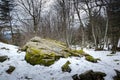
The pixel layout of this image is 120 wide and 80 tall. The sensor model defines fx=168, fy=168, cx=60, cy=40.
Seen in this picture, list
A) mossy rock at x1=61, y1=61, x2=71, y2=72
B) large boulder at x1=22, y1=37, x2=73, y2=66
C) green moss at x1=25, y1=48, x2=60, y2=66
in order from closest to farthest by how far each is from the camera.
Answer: mossy rock at x1=61, y1=61, x2=71, y2=72 → green moss at x1=25, y1=48, x2=60, y2=66 → large boulder at x1=22, y1=37, x2=73, y2=66

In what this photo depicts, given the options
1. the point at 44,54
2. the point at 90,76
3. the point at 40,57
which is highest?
the point at 44,54

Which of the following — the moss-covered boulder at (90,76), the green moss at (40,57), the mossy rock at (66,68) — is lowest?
the moss-covered boulder at (90,76)

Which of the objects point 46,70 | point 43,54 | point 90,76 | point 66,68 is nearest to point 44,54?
point 43,54

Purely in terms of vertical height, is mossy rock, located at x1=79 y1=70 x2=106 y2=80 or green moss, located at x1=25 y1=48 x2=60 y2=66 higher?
green moss, located at x1=25 y1=48 x2=60 y2=66

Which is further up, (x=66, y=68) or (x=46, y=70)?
(x=66, y=68)

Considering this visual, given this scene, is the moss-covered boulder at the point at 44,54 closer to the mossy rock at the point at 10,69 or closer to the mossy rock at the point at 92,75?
the mossy rock at the point at 10,69

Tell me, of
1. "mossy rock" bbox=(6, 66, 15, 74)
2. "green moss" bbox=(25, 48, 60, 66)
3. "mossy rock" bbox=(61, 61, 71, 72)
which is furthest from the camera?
"green moss" bbox=(25, 48, 60, 66)

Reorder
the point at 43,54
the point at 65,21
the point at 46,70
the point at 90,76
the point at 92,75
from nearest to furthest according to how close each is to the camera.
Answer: the point at 90,76
the point at 92,75
the point at 46,70
the point at 43,54
the point at 65,21

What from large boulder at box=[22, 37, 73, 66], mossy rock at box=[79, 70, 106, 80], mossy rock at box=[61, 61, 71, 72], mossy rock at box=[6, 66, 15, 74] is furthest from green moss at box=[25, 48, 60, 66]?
mossy rock at box=[79, 70, 106, 80]

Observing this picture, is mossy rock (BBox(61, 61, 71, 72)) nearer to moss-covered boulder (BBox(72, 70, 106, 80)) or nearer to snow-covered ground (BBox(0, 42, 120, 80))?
snow-covered ground (BBox(0, 42, 120, 80))

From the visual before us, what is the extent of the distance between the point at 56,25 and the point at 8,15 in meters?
11.7

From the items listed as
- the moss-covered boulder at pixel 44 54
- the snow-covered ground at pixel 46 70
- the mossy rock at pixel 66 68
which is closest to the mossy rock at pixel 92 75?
the snow-covered ground at pixel 46 70

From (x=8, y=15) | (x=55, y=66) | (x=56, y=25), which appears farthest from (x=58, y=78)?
(x=56, y=25)

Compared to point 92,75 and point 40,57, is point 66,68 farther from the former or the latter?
point 40,57
